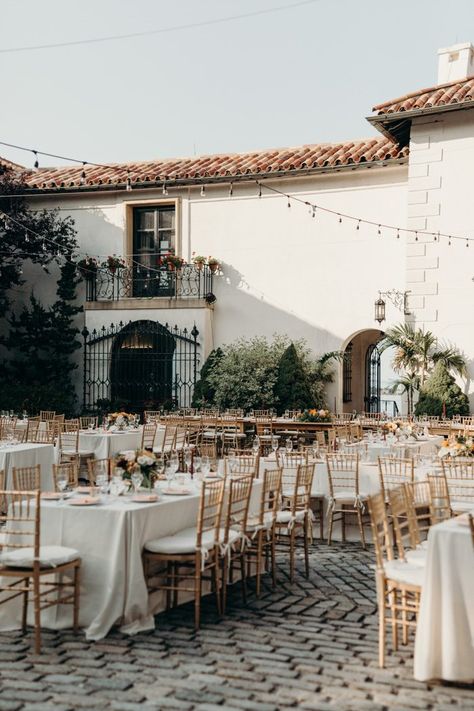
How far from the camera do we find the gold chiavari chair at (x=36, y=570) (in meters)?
5.89

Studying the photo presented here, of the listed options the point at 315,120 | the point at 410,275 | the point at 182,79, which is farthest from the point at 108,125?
the point at 410,275

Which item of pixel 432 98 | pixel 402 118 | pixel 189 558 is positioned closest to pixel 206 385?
pixel 402 118

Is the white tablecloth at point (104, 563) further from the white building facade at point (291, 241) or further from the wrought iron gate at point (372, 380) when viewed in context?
the wrought iron gate at point (372, 380)

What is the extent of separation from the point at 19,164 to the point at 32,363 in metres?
7.17

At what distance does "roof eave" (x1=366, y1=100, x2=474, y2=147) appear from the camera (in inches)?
631

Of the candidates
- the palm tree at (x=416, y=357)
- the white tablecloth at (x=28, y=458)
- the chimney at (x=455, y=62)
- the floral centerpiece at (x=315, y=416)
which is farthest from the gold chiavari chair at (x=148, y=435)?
the chimney at (x=455, y=62)

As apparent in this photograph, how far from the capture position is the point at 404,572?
5680mm

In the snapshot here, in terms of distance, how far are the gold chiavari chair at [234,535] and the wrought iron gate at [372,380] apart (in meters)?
14.6

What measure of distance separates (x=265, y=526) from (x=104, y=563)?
70.3 inches

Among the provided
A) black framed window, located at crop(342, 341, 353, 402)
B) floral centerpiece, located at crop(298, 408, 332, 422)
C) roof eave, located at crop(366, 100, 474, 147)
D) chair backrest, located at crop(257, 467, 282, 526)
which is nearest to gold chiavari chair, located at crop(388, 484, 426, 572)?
chair backrest, located at crop(257, 467, 282, 526)

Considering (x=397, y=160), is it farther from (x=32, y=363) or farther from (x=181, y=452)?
(x=32, y=363)

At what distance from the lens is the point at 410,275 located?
1681cm

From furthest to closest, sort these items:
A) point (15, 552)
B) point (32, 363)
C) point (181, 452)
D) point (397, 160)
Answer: point (32, 363), point (397, 160), point (181, 452), point (15, 552)

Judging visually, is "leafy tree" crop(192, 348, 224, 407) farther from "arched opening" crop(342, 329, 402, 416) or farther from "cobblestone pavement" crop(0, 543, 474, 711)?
"cobblestone pavement" crop(0, 543, 474, 711)
